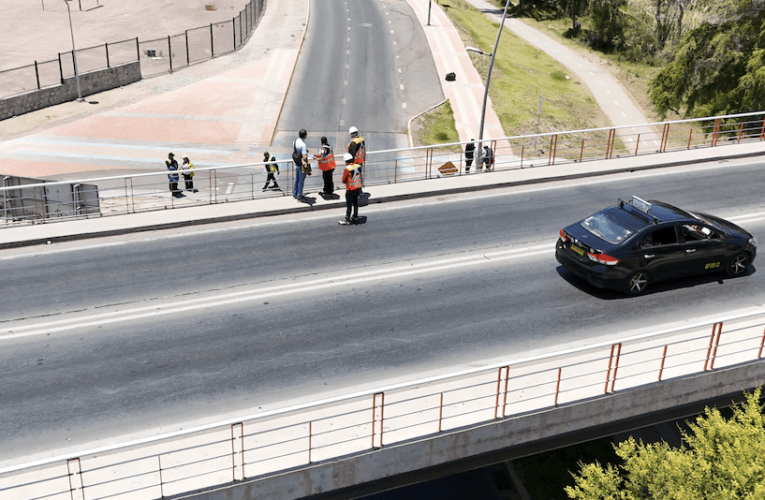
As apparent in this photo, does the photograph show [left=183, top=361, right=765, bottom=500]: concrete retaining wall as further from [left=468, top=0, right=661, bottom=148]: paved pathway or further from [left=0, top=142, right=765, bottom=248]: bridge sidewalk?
[left=468, top=0, right=661, bottom=148]: paved pathway

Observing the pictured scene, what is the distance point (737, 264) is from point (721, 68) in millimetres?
27282

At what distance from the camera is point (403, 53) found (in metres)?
56.6

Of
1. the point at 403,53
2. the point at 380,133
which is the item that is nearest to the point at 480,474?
the point at 380,133

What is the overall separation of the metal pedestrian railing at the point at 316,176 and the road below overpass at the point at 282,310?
2.46 metres

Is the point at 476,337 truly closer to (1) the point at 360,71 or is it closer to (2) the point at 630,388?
(2) the point at 630,388

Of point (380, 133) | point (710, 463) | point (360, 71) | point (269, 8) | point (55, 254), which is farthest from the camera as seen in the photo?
point (269, 8)

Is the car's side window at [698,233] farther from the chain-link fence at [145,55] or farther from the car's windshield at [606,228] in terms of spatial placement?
the chain-link fence at [145,55]

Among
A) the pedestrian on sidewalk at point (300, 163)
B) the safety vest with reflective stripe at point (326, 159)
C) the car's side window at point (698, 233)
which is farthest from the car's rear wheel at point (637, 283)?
the pedestrian on sidewalk at point (300, 163)

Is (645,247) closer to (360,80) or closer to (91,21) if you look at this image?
(360,80)

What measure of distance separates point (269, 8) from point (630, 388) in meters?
62.9

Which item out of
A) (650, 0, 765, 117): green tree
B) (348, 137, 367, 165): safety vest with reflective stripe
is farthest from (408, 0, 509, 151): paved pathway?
(348, 137, 367, 165): safety vest with reflective stripe

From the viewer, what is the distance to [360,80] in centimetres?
5066

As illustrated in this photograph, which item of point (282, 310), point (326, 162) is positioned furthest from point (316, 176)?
point (282, 310)

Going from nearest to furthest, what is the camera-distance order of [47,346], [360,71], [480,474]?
[47,346] → [480,474] → [360,71]
